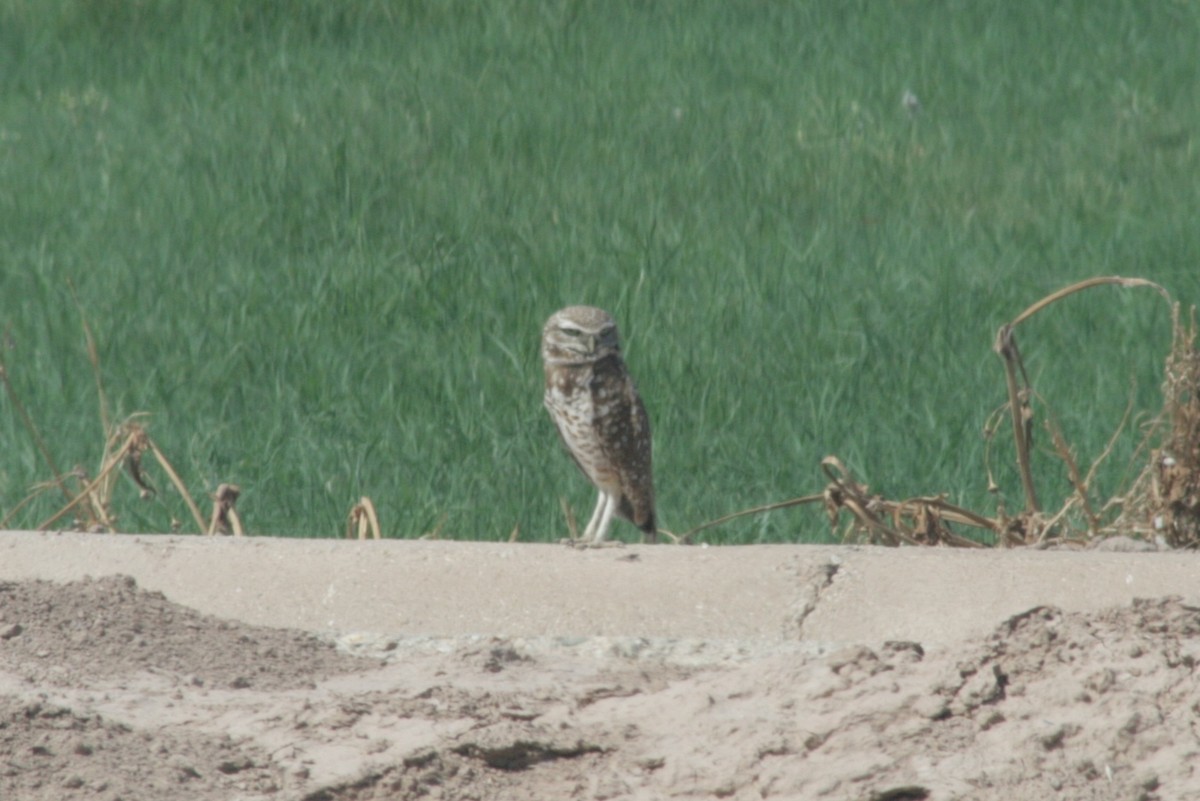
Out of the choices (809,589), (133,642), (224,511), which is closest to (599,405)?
(224,511)

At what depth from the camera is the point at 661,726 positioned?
3.00 meters

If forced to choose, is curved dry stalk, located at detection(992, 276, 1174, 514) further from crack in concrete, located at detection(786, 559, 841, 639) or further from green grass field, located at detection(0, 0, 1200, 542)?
crack in concrete, located at detection(786, 559, 841, 639)

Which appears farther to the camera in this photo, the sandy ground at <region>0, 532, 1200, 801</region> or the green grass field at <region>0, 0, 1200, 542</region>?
the green grass field at <region>0, 0, 1200, 542</region>

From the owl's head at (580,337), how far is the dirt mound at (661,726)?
1.25 meters

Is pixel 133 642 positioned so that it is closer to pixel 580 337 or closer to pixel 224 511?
pixel 224 511

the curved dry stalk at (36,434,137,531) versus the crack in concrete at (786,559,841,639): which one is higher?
the crack in concrete at (786,559,841,639)

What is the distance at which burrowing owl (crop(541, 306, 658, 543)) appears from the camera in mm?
4430

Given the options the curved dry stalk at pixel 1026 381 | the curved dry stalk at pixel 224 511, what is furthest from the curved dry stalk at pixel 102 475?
the curved dry stalk at pixel 1026 381

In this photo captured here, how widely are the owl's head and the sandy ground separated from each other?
0.81 m

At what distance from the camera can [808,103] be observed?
9.11 meters

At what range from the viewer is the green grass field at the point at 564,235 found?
204 inches

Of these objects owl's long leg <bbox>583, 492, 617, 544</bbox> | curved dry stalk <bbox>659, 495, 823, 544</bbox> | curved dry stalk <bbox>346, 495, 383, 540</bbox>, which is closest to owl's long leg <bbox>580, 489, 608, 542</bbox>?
owl's long leg <bbox>583, 492, 617, 544</bbox>

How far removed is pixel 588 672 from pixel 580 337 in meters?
1.22

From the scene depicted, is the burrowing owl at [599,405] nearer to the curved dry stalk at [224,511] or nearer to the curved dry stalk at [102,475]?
the curved dry stalk at [224,511]
